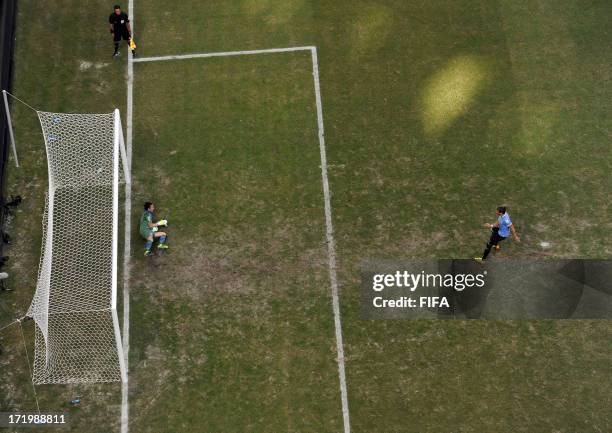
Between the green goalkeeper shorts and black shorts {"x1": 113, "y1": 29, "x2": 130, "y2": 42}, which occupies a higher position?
black shorts {"x1": 113, "y1": 29, "x2": 130, "y2": 42}

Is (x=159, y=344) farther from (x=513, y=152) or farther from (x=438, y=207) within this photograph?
(x=513, y=152)

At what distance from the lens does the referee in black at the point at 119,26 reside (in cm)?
2194

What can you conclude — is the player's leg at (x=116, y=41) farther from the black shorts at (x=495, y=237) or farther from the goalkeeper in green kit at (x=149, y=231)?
the black shorts at (x=495, y=237)

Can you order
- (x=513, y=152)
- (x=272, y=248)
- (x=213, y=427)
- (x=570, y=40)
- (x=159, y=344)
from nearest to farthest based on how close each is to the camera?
1. (x=213, y=427)
2. (x=159, y=344)
3. (x=272, y=248)
4. (x=513, y=152)
5. (x=570, y=40)

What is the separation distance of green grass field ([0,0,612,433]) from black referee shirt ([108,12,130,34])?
33.7 inches

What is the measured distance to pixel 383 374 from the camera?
57.4 feet

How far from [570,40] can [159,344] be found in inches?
502

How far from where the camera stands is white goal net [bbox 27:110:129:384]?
17.7 meters

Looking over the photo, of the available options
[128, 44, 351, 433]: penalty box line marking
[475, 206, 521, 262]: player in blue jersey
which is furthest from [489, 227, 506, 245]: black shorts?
[128, 44, 351, 433]: penalty box line marking

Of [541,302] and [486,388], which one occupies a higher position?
[541,302]

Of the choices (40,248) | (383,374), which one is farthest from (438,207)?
(40,248)

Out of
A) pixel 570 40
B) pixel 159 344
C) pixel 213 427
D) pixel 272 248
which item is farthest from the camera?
pixel 570 40

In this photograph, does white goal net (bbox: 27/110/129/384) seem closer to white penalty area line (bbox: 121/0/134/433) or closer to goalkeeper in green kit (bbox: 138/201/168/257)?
white penalty area line (bbox: 121/0/134/433)

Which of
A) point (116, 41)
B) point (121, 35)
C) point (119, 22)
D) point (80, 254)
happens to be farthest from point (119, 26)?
point (80, 254)
